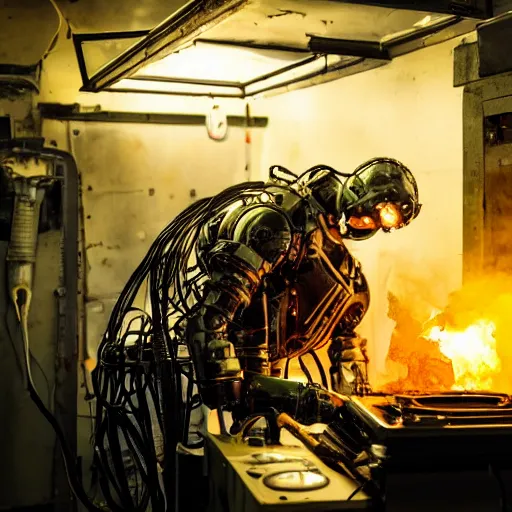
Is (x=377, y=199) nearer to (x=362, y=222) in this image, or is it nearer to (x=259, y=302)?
(x=362, y=222)


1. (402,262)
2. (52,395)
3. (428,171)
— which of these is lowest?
(52,395)

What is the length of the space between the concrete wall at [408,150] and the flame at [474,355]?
467 millimetres

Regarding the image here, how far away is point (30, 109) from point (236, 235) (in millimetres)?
2182

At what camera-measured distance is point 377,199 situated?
3.14m

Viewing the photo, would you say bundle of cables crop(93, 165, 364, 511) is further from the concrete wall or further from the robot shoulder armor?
the concrete wall

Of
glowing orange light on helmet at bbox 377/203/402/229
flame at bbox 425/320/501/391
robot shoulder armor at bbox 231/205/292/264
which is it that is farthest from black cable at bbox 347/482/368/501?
glowing orange light on helmet at bbox 377/203/402/229

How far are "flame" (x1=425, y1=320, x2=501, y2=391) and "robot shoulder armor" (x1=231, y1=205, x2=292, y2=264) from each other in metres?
0.74

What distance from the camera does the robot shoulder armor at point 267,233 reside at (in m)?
3.07

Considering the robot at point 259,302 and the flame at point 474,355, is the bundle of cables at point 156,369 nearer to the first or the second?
the robot at point 259,302

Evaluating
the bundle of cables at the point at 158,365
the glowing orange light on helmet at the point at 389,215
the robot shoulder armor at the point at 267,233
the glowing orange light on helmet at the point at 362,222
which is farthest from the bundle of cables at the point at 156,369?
the glowing orange light on helmet at the point at 389,215

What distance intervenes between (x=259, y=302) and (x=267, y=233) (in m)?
0.40

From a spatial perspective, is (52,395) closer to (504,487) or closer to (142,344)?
(142,344)

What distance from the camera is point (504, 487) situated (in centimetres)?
210

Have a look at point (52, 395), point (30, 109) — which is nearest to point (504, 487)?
point (52, 395)
